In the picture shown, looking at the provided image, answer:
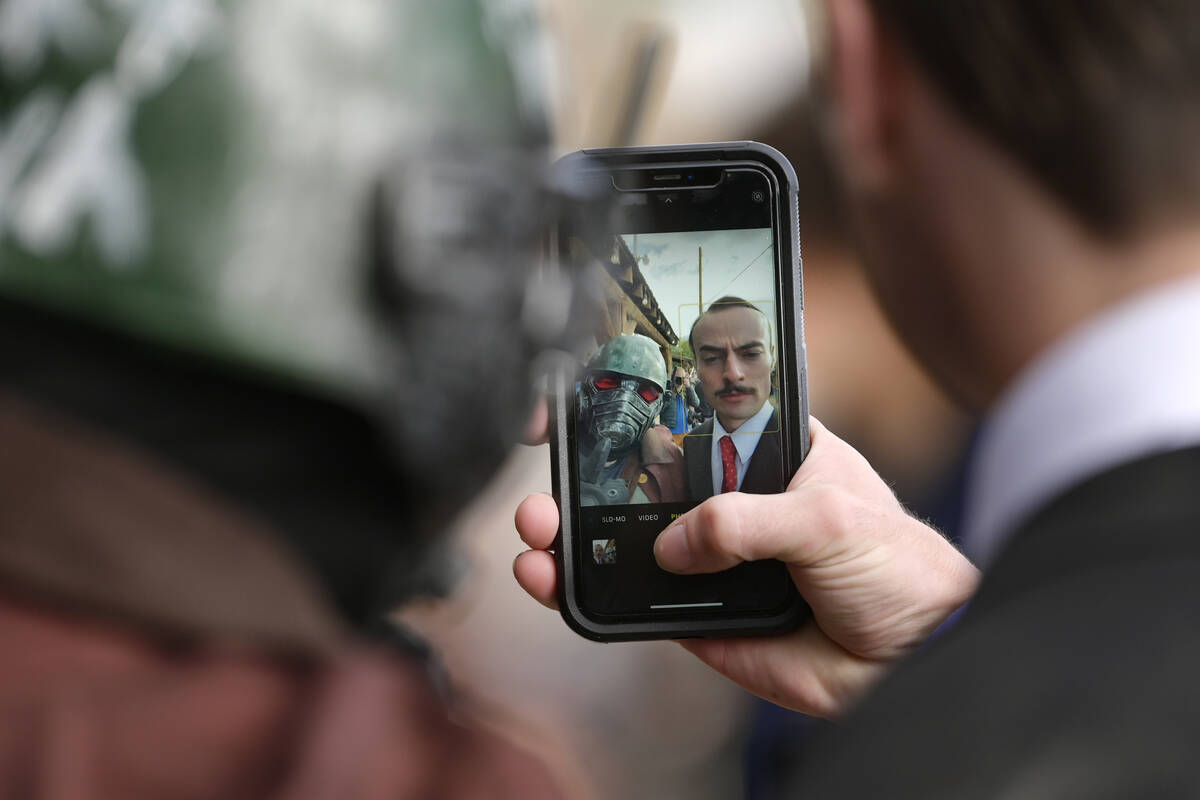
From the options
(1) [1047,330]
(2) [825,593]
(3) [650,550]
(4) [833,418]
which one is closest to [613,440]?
(3) [650,550]

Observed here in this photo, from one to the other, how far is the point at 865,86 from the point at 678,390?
44 cm

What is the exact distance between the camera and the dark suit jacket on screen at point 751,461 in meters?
0.93

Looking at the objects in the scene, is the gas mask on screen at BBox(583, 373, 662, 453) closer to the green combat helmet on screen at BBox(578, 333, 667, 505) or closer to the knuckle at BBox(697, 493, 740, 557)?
the green combat helmet on screen at BBox(578, 333, 667, 505)

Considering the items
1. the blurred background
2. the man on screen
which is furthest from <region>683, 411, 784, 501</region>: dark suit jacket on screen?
the blurred background

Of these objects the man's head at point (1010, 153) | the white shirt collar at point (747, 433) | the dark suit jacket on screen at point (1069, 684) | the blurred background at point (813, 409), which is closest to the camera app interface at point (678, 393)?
the white shirt collar at point (747, 433)

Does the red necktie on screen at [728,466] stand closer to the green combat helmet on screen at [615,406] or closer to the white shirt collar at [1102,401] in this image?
the green combat helmet on screen at [615,406]

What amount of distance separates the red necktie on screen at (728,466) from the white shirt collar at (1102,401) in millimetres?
460

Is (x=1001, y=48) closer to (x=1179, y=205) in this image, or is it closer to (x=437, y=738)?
(x=1179, y=205)

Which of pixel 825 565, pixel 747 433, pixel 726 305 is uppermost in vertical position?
pixel 726 305

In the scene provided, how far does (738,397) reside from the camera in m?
0.94

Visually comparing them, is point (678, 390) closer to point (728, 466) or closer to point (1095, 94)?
point (728, 466)

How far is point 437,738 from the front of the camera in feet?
1.46

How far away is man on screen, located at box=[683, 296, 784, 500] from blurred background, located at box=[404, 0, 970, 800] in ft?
2.15

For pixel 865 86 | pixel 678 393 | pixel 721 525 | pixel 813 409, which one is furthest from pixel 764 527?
pixel 813 409
